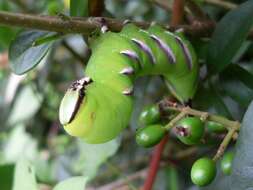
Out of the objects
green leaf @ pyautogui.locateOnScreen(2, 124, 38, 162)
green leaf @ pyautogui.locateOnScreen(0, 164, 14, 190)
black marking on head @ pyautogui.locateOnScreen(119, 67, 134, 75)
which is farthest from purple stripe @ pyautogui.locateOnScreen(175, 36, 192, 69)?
green leaf @ pyautogui.locateOnScreen(2, 124, 38, 162)

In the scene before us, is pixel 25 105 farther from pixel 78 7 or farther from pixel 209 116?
pixel 209 116

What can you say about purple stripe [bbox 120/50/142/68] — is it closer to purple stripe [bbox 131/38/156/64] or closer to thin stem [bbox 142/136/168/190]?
purple stripe [bbox 131/38/156/64]

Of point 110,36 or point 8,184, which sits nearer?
point 110,36

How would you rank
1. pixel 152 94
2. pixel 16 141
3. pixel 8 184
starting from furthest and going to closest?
pixel 16 141
pixel 152 94
pixel 8 184

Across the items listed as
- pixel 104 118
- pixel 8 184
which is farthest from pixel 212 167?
pixel 8 184

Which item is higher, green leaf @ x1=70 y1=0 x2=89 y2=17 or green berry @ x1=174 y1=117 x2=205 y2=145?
green leaf @ x1=70 y1=0 x2=89 y2=17

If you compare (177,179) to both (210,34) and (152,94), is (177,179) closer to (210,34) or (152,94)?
(152,94)

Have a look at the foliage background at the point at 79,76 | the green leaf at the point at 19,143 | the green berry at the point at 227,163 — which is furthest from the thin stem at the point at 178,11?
the green leaf at the point at 19,143
